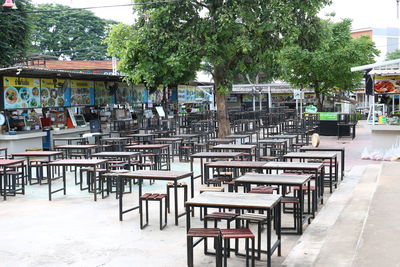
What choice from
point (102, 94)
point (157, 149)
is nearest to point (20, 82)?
point (102, 94)

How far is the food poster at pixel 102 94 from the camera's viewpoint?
74.3ft

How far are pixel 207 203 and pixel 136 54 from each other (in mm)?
13495

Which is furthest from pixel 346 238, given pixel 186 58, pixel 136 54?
pixel 136 54

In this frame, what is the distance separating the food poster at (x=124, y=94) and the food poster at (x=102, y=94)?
2.13 ft

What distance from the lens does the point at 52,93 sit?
19656 millimetres

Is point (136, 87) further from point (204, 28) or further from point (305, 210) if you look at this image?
point (305, 210)

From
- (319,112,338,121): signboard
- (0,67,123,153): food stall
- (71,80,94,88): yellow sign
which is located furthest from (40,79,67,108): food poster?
(319,112,338,121): signboard

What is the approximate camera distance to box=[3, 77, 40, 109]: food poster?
56.0ft

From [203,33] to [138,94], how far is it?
8901 millimetres

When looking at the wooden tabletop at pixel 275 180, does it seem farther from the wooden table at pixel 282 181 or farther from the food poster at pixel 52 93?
the food poster at pixel 52 93

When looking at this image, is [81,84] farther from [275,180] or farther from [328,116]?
[275,180]

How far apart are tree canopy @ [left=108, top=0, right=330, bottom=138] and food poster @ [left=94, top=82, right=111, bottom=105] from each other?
3912mm

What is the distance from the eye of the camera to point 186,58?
57.8 feet

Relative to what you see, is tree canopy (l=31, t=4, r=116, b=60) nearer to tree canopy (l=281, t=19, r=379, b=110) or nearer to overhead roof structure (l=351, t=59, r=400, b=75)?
tree canopy (l=281, t=19, r=379, b=110)
